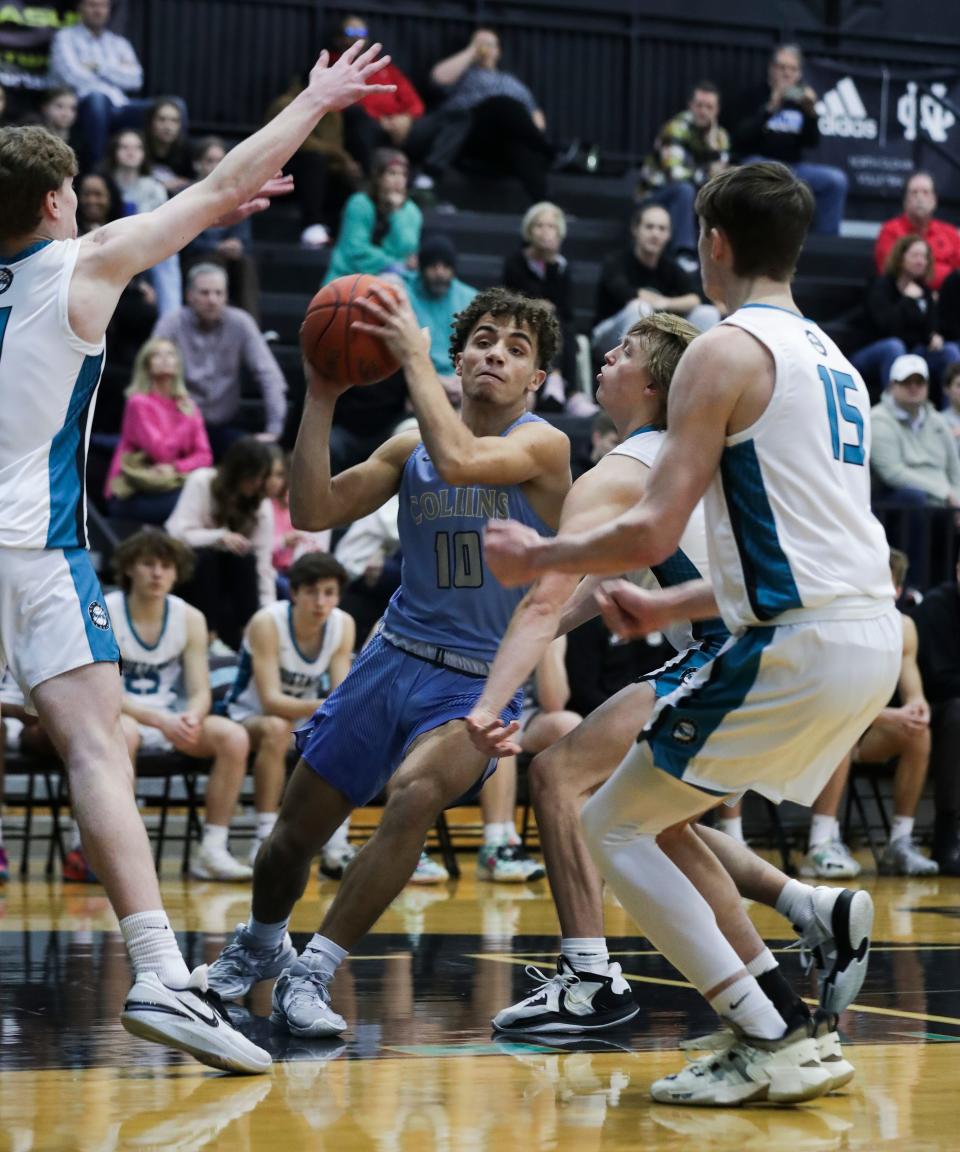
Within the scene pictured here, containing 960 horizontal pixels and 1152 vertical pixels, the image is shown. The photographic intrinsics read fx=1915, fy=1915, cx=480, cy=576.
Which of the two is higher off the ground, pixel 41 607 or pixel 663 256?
pixel 663 256

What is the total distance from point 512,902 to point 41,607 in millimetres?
4436

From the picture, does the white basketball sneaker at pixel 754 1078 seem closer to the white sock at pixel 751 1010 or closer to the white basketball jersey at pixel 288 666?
the white sock at pixel 751 1010

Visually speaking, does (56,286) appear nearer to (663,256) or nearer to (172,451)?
(172,451)

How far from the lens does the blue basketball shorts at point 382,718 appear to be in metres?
5.15

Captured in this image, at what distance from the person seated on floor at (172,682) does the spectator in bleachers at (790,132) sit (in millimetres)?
8640

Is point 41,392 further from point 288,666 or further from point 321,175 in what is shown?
point 321,175

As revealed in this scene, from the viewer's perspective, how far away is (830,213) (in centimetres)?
1700

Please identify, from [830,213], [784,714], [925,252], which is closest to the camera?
[784,714]

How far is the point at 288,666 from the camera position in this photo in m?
9.65

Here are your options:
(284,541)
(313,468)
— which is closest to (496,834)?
(284,541)

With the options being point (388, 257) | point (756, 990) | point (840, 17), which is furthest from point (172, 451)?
point (840, 17)

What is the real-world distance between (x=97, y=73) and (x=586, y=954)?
36.7 feet

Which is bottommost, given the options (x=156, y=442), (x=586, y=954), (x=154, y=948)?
(x=586, y=954)

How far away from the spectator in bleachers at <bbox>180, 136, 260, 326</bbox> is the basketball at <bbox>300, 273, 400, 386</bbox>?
7722 mm
